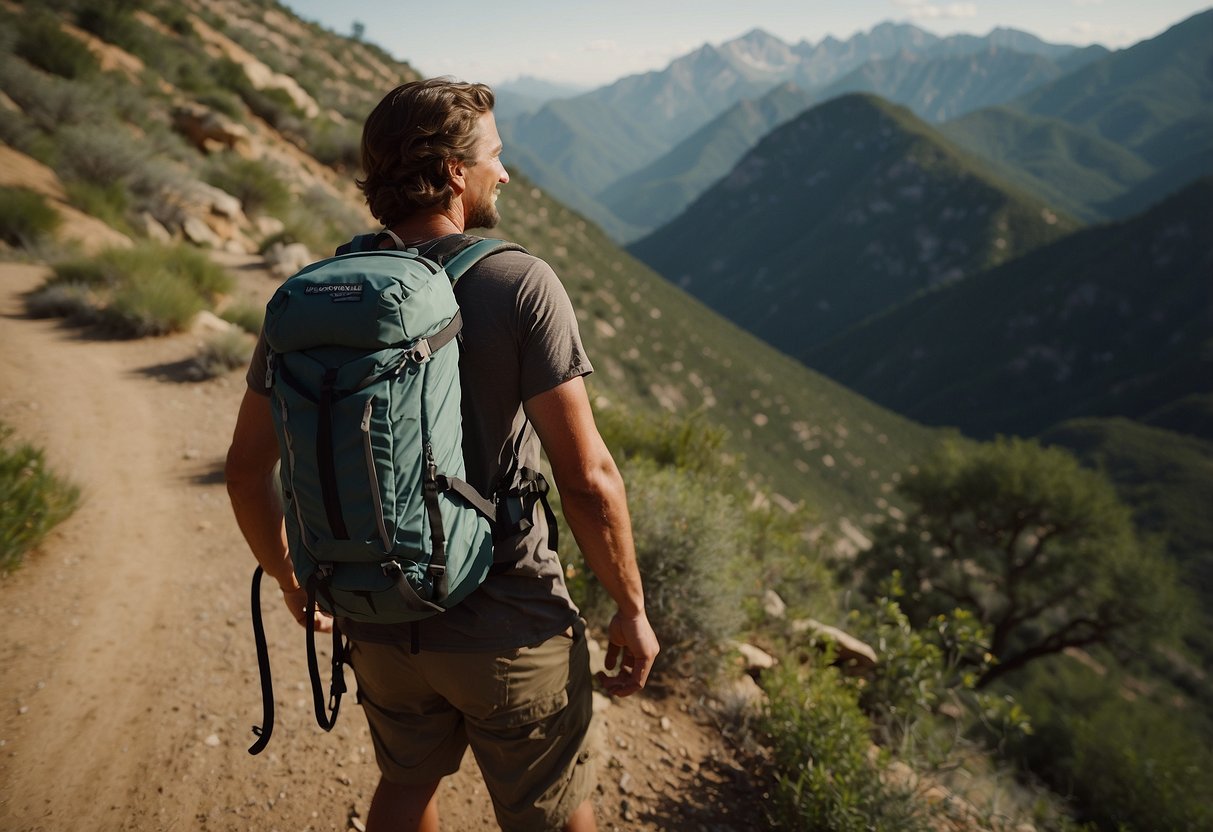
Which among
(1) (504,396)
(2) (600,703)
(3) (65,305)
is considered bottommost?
(3) (65,305)

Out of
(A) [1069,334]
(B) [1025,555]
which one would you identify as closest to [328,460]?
(B) [1025,555]

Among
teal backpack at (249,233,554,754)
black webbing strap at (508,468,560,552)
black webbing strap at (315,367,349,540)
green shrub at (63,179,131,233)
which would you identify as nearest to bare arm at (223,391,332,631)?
teal backpack at (249,233,554,754)

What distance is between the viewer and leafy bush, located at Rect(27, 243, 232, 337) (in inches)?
261

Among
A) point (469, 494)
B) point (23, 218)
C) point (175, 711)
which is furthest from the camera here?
point (23, 218)

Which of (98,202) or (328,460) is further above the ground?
(328,460)

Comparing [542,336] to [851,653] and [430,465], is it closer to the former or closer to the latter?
[430,465]

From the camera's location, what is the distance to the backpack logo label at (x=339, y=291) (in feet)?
3.89

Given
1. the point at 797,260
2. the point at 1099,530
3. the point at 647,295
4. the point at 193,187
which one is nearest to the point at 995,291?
the point at 797,260

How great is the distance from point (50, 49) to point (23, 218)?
21.8 ft

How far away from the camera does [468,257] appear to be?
135 centimetres

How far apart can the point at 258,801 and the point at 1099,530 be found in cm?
1985

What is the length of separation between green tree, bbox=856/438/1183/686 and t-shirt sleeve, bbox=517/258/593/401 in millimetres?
16069

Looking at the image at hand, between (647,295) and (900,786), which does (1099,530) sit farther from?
(647,295)

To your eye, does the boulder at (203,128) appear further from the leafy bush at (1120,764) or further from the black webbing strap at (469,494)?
the leafy bush at (1120,764)
